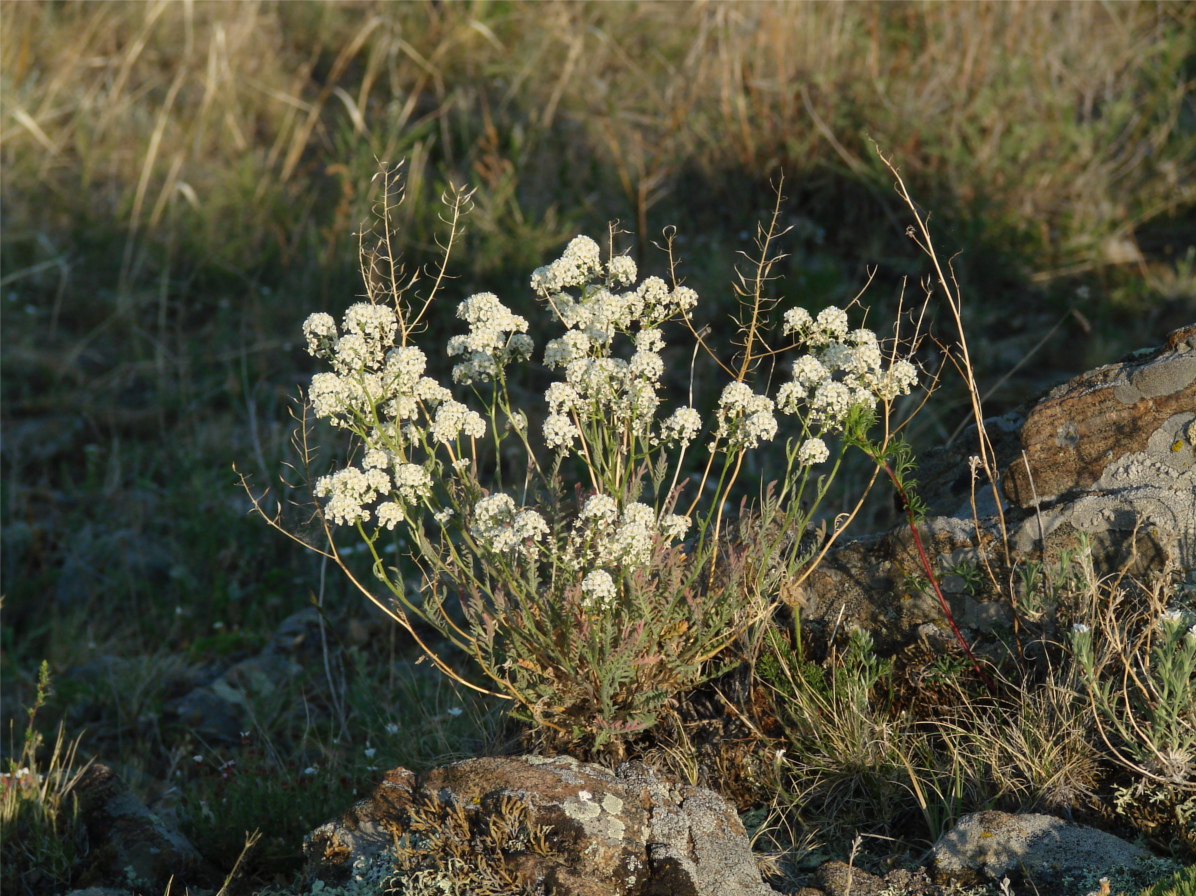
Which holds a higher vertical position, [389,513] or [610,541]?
[610,541]

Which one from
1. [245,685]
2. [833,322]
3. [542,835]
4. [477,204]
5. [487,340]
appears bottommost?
[245,685]

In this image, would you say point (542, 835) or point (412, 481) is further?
point (412, 481)

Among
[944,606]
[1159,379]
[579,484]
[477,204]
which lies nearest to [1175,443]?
[1159,379]

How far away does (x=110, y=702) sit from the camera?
409 centimetres

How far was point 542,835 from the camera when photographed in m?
2.22

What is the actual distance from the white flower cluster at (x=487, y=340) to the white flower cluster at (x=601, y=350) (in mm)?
95

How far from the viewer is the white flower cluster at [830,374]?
247 cm

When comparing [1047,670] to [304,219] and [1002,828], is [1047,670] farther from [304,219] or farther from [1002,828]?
[304,219]

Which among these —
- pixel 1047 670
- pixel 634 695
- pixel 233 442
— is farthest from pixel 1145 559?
pixel 233 442

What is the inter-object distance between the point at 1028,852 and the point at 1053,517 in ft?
3.07

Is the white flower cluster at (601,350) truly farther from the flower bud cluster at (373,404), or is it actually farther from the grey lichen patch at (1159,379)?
the grey lichen patch at (1159,379)

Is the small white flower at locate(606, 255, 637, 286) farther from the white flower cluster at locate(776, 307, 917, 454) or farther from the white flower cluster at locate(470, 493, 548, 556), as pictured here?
the white flower cluster at locate(470, 493, 548, 556)

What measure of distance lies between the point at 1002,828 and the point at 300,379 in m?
4.59

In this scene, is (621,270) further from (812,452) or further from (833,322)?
(812,452)
